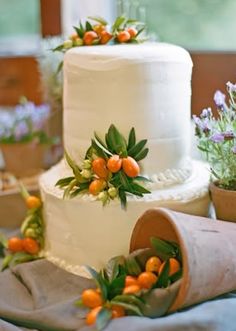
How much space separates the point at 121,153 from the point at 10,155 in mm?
710

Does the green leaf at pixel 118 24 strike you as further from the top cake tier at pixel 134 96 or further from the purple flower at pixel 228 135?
the purple flower at pixel 228 135

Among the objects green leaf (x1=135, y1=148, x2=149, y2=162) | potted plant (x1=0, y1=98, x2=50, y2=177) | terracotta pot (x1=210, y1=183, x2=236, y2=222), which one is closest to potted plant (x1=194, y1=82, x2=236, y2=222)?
terracotta pot (x1=210, y1=183, x2=236, y2=222)

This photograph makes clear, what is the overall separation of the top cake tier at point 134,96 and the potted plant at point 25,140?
1.72 feet

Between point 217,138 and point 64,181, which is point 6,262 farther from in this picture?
point 217,138

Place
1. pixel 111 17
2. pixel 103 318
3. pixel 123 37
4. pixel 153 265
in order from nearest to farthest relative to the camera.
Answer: pixel 103 318 < pixel 153 265 < pixel 123 37 < pixel 111 17

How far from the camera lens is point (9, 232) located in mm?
1498

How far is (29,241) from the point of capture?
1.30 m

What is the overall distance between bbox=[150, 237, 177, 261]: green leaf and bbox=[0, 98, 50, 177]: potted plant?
0.76 metres

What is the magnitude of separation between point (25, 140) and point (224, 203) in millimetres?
773

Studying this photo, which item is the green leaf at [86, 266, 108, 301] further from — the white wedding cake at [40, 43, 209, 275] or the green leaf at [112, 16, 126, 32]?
the green leaf at [112, 16, 126, 32]

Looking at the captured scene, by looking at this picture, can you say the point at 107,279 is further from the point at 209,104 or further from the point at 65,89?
the point at 209,104

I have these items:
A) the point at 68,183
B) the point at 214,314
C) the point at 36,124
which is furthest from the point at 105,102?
the point at 36,124

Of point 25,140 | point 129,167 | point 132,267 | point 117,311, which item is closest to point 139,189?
point 129,167

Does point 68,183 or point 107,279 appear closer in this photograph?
point 107,279
